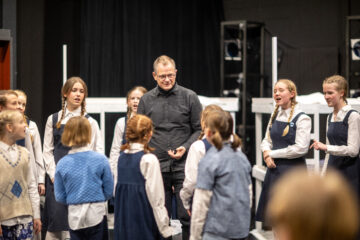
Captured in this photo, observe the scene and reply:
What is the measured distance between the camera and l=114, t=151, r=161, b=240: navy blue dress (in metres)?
2.77

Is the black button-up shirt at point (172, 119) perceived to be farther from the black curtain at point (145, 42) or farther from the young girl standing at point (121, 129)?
the black curtain at point (145, 42)

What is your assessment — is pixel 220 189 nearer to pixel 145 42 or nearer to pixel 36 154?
pixel 36 154

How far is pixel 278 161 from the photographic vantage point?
350 cm

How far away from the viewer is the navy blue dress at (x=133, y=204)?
2.77m

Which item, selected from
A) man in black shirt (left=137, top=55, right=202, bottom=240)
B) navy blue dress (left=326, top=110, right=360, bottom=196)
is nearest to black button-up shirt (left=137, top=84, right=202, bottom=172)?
man in black shirt (left=137, top=55, right=202, bottom=240)

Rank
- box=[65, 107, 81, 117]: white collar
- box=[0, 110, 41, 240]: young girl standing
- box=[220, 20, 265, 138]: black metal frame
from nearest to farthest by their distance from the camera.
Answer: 1. box=[0, 110, 41, 240]: young girl standing
2. box=[65, 107, 81, 117]: white collar
3. box=[220, 20, 265, 138]: black metal frame

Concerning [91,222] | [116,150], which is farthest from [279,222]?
[116,150]

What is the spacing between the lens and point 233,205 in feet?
8.48

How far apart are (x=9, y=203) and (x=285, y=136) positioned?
183 centimetres

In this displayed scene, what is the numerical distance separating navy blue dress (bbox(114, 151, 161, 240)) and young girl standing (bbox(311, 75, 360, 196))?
4.12ft

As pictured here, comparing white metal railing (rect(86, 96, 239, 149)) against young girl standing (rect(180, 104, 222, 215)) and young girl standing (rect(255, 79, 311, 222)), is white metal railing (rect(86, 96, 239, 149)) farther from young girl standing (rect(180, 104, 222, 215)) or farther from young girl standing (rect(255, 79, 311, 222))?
young girl standing (rect(180, 104, 222, 215))

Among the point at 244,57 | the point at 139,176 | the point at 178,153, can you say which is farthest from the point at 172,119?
the point at 244,57

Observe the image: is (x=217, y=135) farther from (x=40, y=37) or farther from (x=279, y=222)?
(x=40, y=37)

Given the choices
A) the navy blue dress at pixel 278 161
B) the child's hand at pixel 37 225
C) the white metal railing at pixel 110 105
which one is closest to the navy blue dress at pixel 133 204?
the child's hand at pixel 37 225
